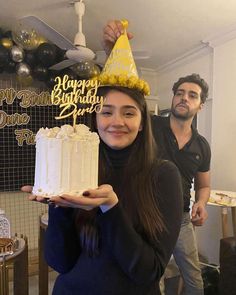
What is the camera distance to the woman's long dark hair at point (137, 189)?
0.75 m

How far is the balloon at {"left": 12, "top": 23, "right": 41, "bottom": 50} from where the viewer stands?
202cm

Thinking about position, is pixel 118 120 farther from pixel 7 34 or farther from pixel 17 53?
pixel 7 34

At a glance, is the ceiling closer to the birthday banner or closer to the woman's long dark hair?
the birthday banner

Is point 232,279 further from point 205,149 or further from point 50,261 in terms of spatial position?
point 50,261

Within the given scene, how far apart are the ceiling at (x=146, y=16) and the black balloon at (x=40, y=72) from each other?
378mm

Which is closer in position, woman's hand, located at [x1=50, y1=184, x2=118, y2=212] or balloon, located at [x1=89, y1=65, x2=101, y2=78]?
woman's hand, located at [x1=50, y1=184, x2=118, y2=212]

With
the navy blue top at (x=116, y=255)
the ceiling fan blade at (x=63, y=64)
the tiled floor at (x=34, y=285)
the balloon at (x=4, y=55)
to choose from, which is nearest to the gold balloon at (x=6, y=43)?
the balloon at (x=4, y=55)

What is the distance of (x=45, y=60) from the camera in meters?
2.33

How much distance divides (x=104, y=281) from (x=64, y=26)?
217 centimetres

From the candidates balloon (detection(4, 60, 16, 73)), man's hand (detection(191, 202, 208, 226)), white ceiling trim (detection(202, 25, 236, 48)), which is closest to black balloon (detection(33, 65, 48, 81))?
Answer: balloon (detection(4, 60, 16, 73))

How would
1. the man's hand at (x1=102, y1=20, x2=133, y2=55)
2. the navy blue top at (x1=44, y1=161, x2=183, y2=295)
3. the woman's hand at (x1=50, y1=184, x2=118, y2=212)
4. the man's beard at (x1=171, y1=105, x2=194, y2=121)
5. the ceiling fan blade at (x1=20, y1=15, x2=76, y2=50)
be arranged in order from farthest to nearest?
the man's beard at (x1=171, y1=105, x2=194, y2=121) < the ceiling fan blade at (x1=20, y1=15, x2=76, y2=50) < the man's hand at (x1=102, y1=20, x2=133, y2=55) < the navy blue top at (x1=44, y1=161, x2=183, y2=295) < the woman's hand at (x1=50, y1=184, x2=118, y2=212)

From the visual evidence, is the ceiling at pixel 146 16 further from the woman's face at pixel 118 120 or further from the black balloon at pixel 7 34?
the woman's face at pixel 118 120

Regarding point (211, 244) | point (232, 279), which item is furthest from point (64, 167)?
point (211, 244)

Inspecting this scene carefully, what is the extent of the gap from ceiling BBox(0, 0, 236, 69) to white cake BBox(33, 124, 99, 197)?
156cm
